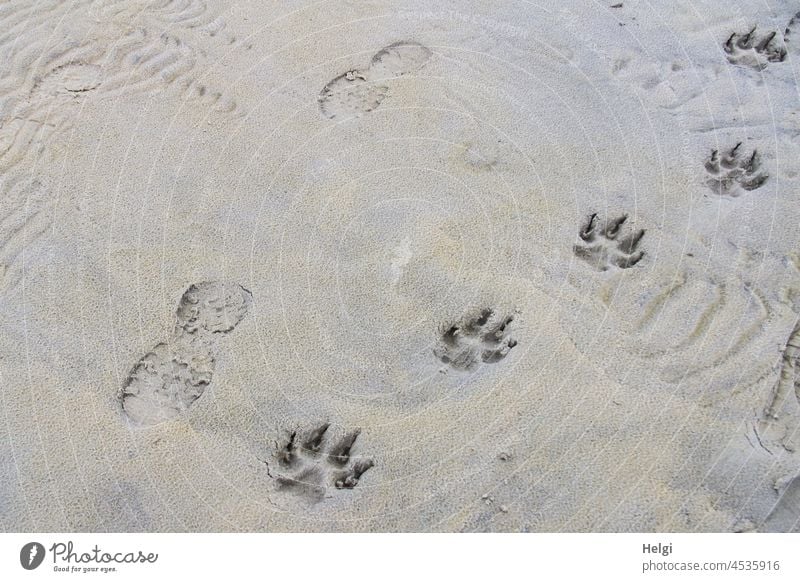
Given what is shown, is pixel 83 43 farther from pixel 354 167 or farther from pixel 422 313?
pixel 422 313

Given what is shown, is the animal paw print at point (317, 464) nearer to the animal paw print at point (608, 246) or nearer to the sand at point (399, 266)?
the sand at point (399, 266)
